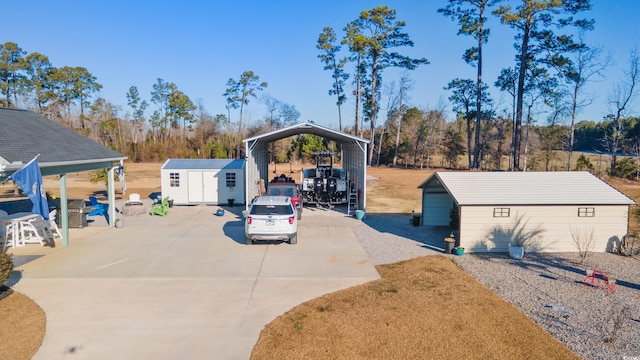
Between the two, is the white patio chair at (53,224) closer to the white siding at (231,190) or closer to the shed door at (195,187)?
the shed door at (195,187)

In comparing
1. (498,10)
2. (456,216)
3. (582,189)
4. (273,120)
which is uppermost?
(498,10)

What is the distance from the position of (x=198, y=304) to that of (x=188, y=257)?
3.64 meters

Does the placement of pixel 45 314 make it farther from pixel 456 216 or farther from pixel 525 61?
pixel 525 61

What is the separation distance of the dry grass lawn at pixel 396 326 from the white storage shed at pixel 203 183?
13.0 metres

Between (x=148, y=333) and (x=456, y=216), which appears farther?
(x=456, y=216)

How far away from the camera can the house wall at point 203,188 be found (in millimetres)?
21219

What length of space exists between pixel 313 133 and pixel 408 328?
16.0 metres

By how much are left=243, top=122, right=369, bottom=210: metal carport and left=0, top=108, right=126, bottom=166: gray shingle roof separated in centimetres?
572

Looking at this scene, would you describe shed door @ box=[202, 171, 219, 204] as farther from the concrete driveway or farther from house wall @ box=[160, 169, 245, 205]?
the concrete driveway

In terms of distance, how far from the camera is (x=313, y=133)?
72.0 ft

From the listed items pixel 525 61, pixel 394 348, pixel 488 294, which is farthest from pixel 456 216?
pixel 525 61

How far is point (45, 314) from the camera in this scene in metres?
7.48

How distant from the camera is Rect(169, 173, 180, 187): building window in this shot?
69.3 feet

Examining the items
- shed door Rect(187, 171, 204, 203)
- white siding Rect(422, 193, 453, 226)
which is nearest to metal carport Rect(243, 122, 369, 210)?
shed door Rect(187, 171, 204, 203)
